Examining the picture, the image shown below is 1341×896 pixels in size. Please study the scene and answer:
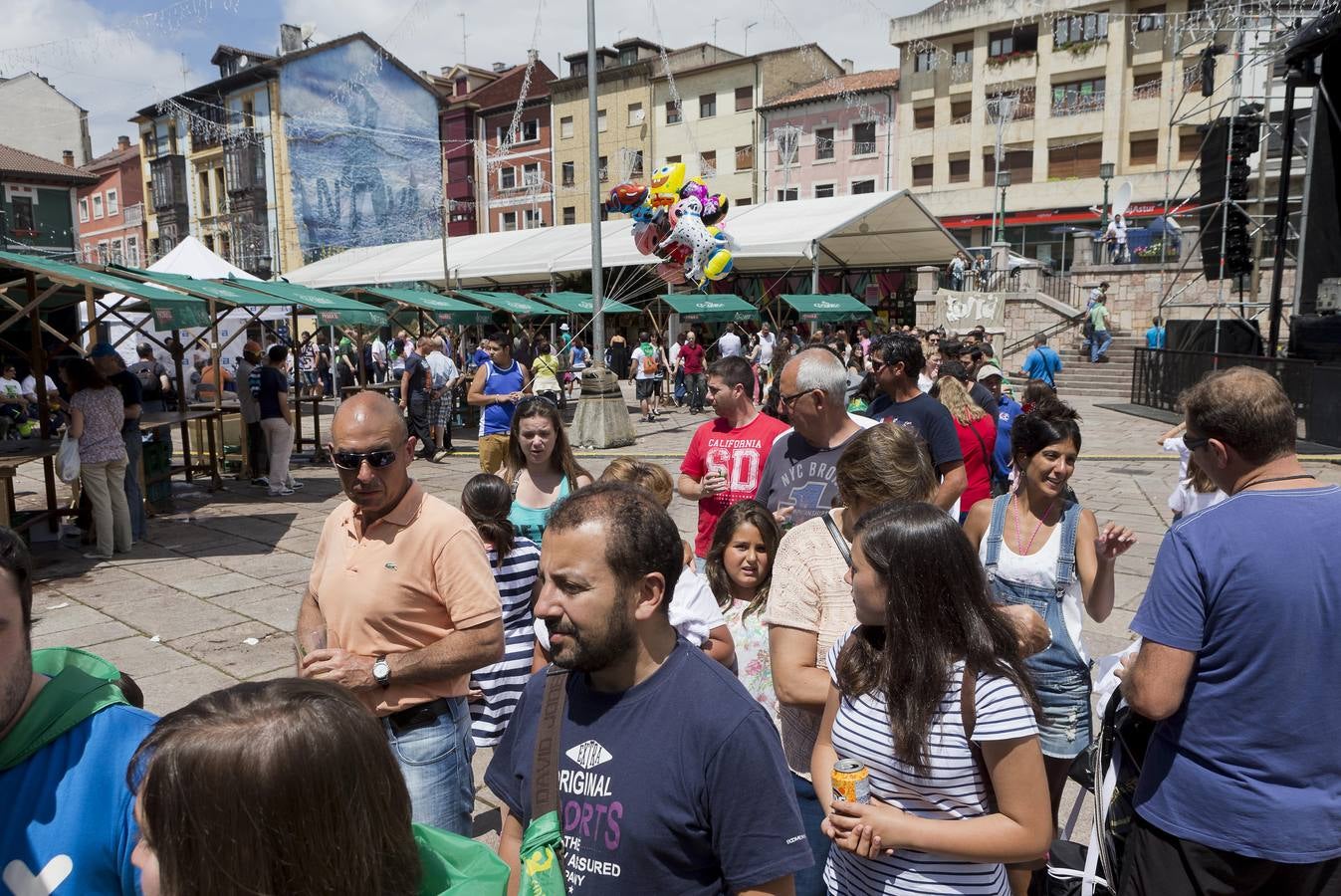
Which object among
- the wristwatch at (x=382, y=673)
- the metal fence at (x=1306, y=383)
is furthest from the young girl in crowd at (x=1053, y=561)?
the metal fence at (x=1306, y=383)

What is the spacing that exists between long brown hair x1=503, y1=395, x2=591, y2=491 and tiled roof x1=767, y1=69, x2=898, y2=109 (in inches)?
1527

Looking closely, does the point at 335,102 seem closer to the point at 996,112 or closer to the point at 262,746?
the point at 996,112

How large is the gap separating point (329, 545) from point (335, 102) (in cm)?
4646

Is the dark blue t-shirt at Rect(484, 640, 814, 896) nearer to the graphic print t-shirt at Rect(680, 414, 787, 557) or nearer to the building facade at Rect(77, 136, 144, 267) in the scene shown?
the graphic print t-shirt at Rect(680, 414, 787, 557)

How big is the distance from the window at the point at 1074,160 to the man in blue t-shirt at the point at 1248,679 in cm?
4105

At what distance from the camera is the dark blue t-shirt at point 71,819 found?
54.4 inches

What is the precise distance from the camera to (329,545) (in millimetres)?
2631

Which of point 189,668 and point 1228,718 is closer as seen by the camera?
point 1228,718

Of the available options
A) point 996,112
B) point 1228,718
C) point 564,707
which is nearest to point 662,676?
point 564,707

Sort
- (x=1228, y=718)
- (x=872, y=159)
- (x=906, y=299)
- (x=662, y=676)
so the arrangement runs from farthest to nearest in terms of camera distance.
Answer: (x=872, y=159) < (x=906, y=299) < (x=1228, y=718) < (x=662, y=676)

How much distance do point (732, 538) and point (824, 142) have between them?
42.5 meters

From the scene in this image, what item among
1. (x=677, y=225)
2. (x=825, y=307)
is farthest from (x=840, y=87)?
(x=677, y=225)

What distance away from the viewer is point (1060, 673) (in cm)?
291

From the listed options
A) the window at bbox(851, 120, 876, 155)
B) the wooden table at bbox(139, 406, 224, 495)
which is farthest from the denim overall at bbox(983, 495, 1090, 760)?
the window at bbox(851, 120, 876, 155)
